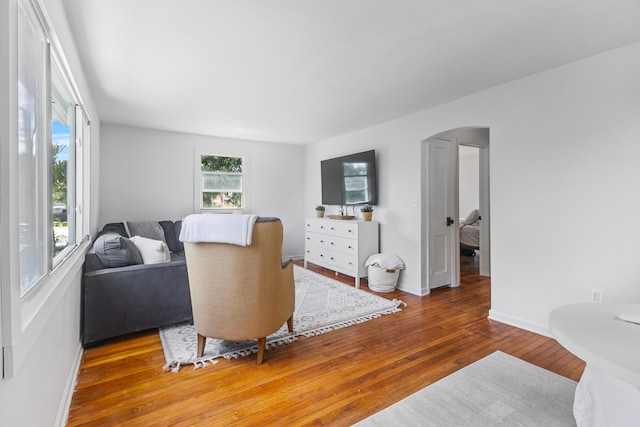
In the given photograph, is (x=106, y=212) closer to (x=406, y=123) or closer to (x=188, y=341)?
(x=188, y=341)

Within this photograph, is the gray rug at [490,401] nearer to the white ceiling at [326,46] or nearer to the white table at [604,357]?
the white table at [604,357]

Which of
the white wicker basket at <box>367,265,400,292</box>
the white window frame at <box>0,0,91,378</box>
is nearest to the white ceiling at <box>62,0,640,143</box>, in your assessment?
the white window frame at <box>0,0,91,378</box>

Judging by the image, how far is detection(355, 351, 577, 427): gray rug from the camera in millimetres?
1677

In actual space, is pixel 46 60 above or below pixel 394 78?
below

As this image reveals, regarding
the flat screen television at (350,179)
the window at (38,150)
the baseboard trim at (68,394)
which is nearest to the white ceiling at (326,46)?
the window at (38,150)

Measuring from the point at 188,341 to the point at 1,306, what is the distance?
1972mm

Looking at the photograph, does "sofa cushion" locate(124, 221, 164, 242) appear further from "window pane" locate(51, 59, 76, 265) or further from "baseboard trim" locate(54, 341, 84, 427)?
"baseboard trim" locate(54, 341, 84, 427)

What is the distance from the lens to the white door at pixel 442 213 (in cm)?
409

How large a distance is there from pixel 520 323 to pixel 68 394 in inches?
139

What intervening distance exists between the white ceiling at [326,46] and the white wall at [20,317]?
23.0 inches

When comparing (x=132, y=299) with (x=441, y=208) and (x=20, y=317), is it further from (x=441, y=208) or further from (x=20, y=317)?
(x=441, y=208)

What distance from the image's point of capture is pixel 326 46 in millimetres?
2305

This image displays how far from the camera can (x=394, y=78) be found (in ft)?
9.46

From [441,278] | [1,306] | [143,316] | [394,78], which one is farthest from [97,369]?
[441,278]
